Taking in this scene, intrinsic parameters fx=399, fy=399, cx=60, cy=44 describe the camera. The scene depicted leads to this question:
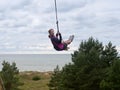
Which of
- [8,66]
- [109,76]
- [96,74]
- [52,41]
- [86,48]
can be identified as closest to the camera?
[52,41]

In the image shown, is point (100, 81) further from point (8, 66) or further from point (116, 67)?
point (8, 66)

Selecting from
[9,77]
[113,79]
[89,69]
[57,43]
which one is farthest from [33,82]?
[57,43]

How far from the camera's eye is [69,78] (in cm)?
5316

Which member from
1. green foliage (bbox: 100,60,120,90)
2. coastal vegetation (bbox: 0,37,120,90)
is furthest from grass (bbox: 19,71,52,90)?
green foliage (bbox: 100,60,120,90)

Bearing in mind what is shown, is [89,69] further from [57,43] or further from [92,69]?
[57,43]

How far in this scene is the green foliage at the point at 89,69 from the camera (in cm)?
5216

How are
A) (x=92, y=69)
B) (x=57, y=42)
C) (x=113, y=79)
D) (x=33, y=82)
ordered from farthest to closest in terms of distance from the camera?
(x=33, y=82) → (x=92, y=69) → (x=113, y=79) → (x=57, y=42)

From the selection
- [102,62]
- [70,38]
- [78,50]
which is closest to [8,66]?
[78,50]

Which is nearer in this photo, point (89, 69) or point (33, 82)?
point (89, 69)

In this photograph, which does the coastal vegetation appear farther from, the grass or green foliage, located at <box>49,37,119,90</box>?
the grass

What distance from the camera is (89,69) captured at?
53.6 metres

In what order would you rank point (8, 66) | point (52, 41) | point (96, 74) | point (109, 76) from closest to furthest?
point (52, 41), point (109, 76), point (96, 74), point (8, 66)

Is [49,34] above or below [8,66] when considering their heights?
above

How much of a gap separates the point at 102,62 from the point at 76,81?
4874 millimetres
